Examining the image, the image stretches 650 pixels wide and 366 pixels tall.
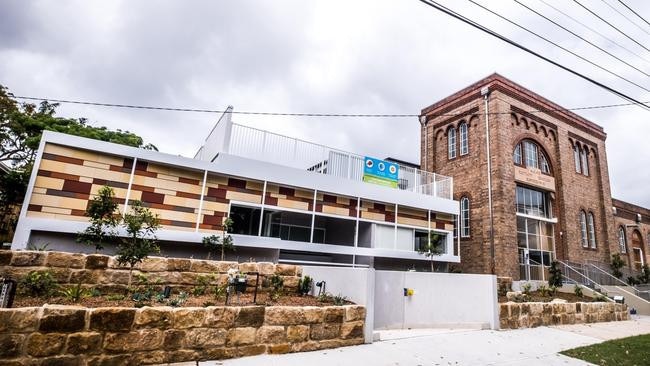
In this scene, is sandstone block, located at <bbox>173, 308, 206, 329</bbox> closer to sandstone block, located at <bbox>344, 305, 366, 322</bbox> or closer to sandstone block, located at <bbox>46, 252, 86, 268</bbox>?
sandstone block, located at <bbox>344, 305, 366, 322</bbox>

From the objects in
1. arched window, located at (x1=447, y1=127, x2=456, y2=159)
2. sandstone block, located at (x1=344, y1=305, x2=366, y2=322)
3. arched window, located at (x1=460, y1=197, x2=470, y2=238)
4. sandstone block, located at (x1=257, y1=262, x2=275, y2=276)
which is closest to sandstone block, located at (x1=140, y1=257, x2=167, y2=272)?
sandstone block, located at (x1=257, y1=262, x2=275, y2=276)

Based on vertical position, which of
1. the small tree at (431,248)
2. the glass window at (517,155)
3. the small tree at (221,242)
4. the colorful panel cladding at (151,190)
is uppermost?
the glass window at (517,155)

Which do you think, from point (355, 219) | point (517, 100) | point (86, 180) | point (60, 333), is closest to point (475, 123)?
point (517, 100)

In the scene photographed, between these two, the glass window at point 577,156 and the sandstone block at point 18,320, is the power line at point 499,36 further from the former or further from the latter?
the glass window at point 577,156

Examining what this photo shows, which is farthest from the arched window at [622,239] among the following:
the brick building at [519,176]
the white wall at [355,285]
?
the white wall at [355,285]

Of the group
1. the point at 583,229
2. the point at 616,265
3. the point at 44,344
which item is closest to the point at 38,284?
the point at 44,344

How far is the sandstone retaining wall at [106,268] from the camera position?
586cm

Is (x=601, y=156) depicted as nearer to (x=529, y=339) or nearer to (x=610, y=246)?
(x=610, y=246)

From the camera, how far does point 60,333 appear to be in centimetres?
384

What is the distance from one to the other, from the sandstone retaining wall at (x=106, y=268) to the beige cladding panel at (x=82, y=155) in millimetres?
3411

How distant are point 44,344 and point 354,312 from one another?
4.32m

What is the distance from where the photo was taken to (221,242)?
9.52 meters

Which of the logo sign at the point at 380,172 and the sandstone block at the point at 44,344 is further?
the logo sign at the point at 380,172

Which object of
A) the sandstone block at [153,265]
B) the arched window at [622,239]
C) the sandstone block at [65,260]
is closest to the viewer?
the sandstone block at [65,260]
